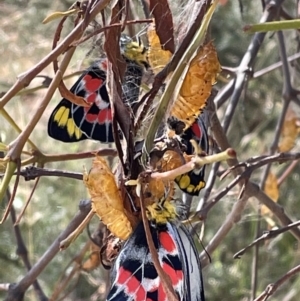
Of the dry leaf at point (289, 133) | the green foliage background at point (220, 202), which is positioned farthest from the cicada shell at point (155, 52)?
the green foliage background at point (220, 202)

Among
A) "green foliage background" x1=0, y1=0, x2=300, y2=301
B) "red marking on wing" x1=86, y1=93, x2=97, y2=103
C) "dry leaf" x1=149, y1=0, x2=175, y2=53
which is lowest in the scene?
"green foliage background" x1=0, y1=0, x2=300, y2=301

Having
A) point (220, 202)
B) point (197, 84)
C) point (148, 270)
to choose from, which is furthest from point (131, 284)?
point (220, 202)

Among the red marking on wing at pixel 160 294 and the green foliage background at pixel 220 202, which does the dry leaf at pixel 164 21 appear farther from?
the green foliage background at pixel 220 202

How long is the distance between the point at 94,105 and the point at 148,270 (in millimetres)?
156

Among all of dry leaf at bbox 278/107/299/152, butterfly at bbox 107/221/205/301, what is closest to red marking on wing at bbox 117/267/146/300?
butterfly at bbox 107/221/205/301

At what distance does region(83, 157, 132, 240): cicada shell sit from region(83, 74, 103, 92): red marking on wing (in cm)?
13

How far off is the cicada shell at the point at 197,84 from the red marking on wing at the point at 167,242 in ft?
0.22

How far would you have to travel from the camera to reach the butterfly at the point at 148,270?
0.34m

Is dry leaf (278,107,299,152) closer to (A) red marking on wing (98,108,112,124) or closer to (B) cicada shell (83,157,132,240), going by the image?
(A) red marking on wing (98,108,112,124)

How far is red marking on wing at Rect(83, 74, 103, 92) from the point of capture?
470 millimetres

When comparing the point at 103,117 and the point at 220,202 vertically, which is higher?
the point at 103,117

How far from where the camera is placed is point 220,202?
1.38 meters

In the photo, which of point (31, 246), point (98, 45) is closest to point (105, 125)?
point (98, 45)

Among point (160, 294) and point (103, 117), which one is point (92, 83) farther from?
point (160, 294)
